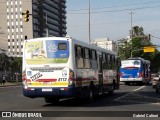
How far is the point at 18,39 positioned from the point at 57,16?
26454mm

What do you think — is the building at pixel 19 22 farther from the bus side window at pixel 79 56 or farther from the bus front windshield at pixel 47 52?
the bus front windshield at pixel 47 52

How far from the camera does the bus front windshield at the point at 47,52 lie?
1836cm

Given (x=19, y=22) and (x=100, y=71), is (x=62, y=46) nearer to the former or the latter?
(x=100, y=71)

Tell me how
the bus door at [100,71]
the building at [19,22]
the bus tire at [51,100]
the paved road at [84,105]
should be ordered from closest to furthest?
the paved road at [84,105]
the bus tire at [51,100]
the bus door at [100,71]
the building at [19,22]

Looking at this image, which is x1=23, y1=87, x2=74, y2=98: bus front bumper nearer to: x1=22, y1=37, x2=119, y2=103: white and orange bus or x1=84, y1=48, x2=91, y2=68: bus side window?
x1=22, y1=37, x2=119, y2=103: white and orange bus

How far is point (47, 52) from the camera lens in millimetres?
18547

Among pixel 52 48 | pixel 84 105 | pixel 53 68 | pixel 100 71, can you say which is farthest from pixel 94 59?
pixel 53 68

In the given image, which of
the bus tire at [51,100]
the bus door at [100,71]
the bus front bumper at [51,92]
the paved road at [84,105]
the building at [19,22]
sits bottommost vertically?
the paved road at [84,105]

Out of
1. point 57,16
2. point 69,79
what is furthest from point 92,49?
point 57,16

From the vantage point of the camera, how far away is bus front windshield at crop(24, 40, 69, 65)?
60.2 ft

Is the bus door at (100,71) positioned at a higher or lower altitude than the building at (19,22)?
lower

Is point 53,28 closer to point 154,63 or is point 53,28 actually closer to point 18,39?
point 18,39

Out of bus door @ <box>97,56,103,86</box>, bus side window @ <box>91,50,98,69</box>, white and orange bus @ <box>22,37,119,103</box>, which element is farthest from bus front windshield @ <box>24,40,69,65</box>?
bus door @ <box>97,56,103,86</box>

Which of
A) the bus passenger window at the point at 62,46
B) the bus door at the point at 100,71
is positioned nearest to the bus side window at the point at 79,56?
the bus passenger window at the point at 62,46
